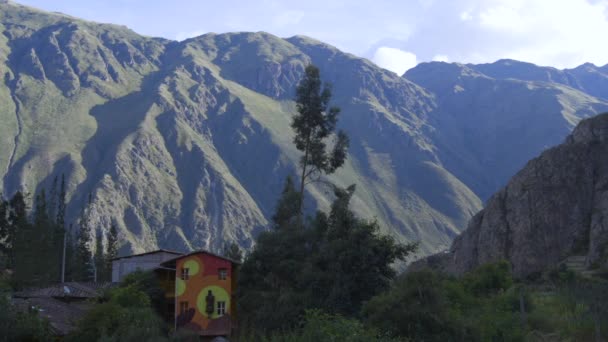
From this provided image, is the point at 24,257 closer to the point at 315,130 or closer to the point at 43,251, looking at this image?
the point at 43,251

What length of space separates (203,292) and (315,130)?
606 inches

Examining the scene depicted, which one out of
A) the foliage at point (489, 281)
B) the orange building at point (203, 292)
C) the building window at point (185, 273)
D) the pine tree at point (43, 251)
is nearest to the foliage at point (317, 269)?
the foliage at point (489, 281)

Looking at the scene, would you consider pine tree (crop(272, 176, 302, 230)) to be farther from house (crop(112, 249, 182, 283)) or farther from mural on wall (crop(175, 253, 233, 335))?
house (crop(112, 249, 182, 283))

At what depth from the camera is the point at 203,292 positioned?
5309cm

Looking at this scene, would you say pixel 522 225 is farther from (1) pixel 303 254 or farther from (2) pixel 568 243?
(1) pixel 303 254

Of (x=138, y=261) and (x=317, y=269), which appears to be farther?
(x=138, y=261)

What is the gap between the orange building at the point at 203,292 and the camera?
5191 centimetres

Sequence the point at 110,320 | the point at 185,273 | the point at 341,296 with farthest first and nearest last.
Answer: the point at 185,273 → the point at 110,320 → the point at 341,296

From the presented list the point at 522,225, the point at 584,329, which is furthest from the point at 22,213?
the point at 584,329

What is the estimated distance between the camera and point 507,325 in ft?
87.3

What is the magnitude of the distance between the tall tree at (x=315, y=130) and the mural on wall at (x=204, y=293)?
10542mm

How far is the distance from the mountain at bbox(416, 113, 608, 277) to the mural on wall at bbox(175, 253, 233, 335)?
1893 cm

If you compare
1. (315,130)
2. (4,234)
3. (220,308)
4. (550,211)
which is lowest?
(220,308)

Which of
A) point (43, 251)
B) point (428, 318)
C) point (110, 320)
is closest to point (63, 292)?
point (110, 320)
